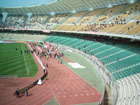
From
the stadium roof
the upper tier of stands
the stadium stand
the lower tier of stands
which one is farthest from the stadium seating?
the lower tier of stands

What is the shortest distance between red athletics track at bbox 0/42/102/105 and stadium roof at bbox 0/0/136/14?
3618 centimetres

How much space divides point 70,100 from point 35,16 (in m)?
73.0

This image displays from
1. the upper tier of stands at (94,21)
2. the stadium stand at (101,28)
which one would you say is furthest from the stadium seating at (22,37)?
the upper tier of stands at (94,21)

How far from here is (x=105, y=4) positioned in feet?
184

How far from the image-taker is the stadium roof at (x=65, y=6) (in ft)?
182

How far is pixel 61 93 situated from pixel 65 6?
183 ft

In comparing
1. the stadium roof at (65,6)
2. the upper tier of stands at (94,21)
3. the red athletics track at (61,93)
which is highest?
the stadium roof at (65,6)

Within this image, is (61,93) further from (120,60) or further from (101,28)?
(101,28)

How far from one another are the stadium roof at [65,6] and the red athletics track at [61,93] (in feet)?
119

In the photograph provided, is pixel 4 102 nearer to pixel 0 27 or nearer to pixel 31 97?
pixel 31 97

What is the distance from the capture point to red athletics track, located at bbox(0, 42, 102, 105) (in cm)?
1582

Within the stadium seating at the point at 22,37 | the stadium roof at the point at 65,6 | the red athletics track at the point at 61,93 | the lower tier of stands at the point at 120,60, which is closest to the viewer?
the red athletics track at the point at 61,93

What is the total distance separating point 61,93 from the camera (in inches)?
698

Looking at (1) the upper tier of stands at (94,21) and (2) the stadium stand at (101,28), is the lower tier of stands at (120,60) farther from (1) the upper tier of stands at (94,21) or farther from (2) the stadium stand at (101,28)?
(1) the upper tier of stands at (94,21)
